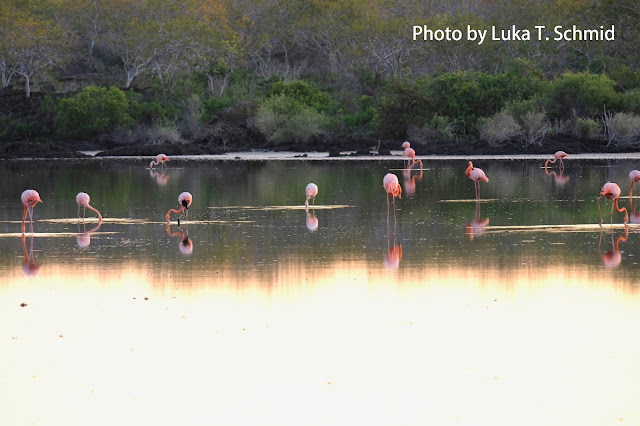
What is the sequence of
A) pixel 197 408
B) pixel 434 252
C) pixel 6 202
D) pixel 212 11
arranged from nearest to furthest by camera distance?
pixel 197 408 < pixel 434 252 < pixel 6 202 < pixel 212 11

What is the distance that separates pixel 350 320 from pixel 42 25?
54428 millimetres

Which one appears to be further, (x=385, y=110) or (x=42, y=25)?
(x=42, y=25)

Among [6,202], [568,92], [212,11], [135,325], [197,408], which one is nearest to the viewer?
[197,408]

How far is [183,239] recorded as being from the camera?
16.4 metres

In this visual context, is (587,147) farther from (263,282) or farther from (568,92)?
(263,282)

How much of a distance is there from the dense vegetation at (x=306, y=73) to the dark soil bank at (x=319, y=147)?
496mm

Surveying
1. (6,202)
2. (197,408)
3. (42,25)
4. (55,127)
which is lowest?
(197,408)

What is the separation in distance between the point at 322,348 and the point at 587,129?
3575 cm

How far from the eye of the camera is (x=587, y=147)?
42438 mm

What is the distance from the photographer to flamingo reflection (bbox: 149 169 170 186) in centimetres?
2961

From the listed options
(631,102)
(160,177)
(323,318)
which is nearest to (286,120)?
(631,102)

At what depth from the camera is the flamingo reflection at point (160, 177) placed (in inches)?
1166

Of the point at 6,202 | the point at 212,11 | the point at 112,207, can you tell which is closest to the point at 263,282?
the point at 112,207

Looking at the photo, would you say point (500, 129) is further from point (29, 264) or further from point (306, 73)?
point (29, 264)
